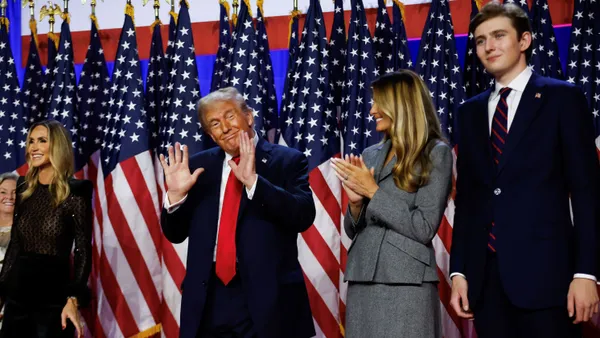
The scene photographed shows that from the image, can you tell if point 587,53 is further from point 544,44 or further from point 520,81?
point 520,81

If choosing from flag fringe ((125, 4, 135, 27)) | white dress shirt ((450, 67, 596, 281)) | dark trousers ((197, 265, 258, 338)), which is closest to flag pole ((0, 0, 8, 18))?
flag fringe ((125, 4, 135, 27))

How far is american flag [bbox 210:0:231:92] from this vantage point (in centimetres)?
463

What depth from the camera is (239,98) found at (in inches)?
117

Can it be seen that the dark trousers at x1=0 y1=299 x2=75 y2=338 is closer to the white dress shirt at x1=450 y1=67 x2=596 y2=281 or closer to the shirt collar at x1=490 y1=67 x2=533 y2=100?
the white dress shirt at x1=450 y1=67 x2=596 y2=281

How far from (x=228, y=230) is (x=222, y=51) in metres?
2.20

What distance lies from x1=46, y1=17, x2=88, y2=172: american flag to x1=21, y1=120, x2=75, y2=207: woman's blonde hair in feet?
3.05

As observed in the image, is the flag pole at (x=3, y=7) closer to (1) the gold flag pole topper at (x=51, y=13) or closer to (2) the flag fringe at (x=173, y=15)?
(1) the gold flag pole topper at (x=51, y=13)

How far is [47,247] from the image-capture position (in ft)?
11.9

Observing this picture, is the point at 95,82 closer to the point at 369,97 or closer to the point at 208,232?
the point at 369,97

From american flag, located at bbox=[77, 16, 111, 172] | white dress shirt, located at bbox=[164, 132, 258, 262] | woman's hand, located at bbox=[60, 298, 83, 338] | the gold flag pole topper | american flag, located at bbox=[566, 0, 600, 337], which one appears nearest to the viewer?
white dress shirt, located at bbox=[164, 132, 258, 262]

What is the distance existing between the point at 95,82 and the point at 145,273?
141cm

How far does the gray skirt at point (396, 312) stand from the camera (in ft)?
7.98

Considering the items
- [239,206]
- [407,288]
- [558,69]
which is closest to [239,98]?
[239,206]

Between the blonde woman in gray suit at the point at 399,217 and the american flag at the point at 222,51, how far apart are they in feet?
7.09
